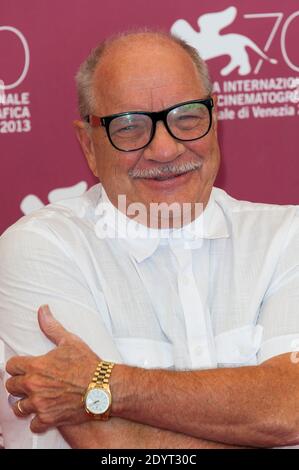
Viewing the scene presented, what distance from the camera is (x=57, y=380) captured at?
169cm

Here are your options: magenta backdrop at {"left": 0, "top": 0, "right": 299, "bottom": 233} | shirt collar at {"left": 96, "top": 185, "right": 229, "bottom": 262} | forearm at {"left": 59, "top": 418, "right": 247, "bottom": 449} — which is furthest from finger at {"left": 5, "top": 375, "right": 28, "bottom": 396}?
magenta backdrop at {"left": 0, "top": 0, "right": 299, "bottom": 233}

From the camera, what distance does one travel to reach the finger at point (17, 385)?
1.72 m

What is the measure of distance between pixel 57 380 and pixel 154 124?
0.62 meters

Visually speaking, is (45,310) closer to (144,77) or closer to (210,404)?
(210,404)

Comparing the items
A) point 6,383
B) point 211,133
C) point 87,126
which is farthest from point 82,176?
point 6,383

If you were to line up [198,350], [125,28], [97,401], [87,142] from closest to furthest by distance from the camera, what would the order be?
[97,401] < [198,350] < [87,142] < [125,28]

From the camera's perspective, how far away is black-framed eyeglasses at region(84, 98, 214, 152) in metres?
1.93

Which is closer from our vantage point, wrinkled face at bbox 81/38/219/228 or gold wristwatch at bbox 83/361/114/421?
gold wristwatch at bbox 83/361/114/421

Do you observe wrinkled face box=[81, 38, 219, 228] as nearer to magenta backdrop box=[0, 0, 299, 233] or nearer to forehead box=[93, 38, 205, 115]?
forehead box=[93, 38, 205, 115]

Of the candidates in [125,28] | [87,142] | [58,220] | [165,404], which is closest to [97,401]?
[165,404]

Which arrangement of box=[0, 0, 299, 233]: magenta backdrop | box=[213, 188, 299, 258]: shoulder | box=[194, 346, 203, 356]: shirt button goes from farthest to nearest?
box=[0, 0, 299, 233]: magenta backdrop, box=[213, 188, 299, 258]: shoulder, box=[194, 346, 203, 356]: shirt button

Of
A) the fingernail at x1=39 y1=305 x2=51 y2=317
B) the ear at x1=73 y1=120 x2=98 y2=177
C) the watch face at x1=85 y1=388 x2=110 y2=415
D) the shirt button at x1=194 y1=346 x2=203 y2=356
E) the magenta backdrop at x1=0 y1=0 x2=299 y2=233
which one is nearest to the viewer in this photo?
the watch face at x1=85 y1=388 x2=110 y2=415

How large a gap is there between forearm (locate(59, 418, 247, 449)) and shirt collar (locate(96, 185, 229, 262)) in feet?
1.47

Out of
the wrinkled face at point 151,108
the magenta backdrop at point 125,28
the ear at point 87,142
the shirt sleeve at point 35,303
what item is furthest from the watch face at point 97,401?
the magenta backdrop at point 125,28
